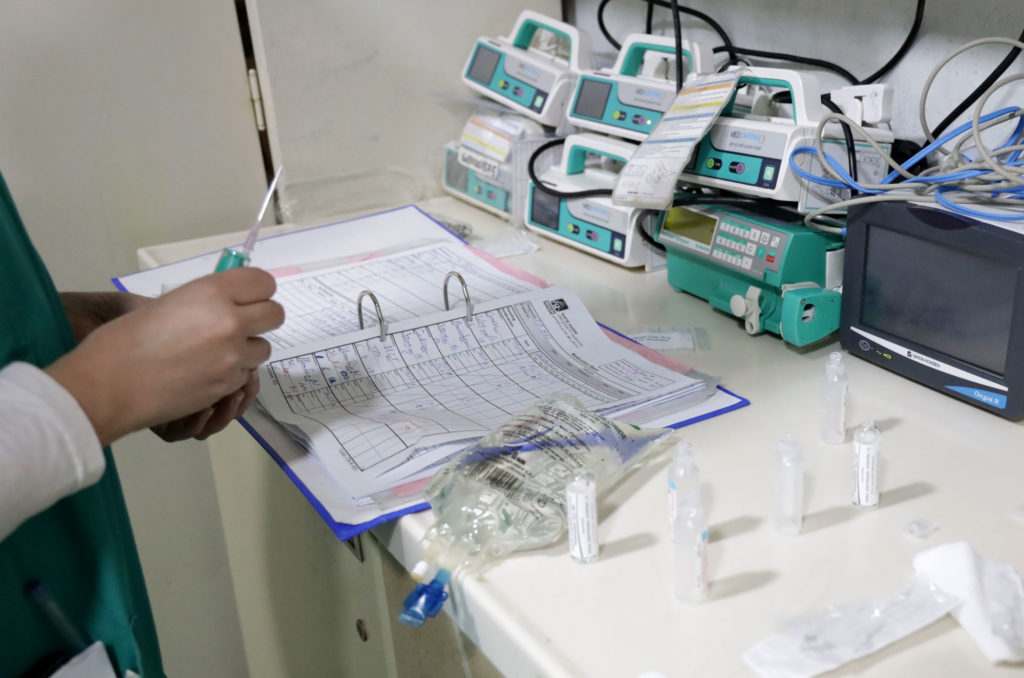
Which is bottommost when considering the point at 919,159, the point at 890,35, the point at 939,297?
the point at 939,297

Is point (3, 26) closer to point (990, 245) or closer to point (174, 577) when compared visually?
point (174, 577)

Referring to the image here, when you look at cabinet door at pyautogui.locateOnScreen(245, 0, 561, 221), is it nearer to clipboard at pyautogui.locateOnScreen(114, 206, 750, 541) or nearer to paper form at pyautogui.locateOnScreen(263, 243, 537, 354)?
clipboard at pyautogui.locateOnScreen(114, 206, 750, 541)

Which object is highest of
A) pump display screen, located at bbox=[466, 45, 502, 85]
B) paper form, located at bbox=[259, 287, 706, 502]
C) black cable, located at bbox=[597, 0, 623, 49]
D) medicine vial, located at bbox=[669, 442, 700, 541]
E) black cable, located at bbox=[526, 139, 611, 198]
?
black cable, located at bbox=[597, 0, 623, 49]

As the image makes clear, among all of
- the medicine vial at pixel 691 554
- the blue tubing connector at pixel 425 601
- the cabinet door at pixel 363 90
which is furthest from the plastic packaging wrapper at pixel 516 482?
the cabinet door at pixel 363 90

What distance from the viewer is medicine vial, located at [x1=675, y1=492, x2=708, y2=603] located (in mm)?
579

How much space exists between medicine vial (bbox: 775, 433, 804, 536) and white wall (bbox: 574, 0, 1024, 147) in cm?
61

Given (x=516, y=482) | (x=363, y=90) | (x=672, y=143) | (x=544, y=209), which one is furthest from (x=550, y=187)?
(x=516, y=482)

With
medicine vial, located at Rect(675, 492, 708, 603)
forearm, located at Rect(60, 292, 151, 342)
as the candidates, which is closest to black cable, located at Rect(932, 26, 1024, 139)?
medicine vial, located at Rect(675, 492, 708, 603)

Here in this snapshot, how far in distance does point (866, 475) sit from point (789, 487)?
7cm

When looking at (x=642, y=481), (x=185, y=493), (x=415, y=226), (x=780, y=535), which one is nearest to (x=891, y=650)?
(x=780, y=535)

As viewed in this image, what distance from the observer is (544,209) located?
4.33ft

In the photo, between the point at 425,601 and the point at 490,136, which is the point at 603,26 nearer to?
the point at 490,136

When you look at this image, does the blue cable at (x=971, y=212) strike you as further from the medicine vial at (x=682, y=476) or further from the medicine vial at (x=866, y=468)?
the medicine vial at (x=682, y=476)

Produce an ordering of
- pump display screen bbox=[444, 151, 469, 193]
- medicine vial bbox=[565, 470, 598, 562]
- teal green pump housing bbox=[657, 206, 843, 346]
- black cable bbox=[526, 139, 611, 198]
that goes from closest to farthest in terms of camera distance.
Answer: medicine vial bbox=[565, 470, 598, 562]
teal green pump housing bbox=[657, 206, 843, 346]
black cable bbox=[526, 139, 611, 198]
pump display screen bbox=[444, 151, 469, 193]
